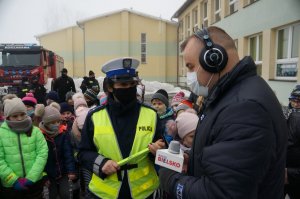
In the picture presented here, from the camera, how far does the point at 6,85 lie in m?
13.4

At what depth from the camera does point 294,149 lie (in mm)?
3213

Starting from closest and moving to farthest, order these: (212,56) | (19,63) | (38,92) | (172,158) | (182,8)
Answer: (212,56) < (172,158) < (38,92) < (19,63) < (182,8)

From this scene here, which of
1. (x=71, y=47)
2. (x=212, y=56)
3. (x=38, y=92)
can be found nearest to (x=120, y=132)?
(x=212, y=56)

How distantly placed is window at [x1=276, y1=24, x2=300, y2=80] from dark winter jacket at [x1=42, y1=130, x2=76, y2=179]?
722cm

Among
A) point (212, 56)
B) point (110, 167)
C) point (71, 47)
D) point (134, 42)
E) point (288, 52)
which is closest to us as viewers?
point (212, 56)

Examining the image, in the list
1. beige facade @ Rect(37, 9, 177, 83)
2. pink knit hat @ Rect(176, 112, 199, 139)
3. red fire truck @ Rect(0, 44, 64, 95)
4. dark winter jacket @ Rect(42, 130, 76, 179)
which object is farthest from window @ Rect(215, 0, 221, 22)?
pink knit hat @ Rect(176, 112, 199, 139)

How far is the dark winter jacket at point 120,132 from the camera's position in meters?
2.41

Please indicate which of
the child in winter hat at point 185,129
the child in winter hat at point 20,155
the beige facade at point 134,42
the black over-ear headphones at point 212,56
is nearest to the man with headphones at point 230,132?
the black over-ear headphones at point 212,56

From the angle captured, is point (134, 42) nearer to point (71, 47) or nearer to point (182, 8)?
point (182, 8)

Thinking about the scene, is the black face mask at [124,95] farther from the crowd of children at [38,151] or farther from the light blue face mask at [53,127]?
the light blue face mask at [53,127]

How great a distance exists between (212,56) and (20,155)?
2708 millimetres

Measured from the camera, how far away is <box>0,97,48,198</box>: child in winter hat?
3314 millimetres

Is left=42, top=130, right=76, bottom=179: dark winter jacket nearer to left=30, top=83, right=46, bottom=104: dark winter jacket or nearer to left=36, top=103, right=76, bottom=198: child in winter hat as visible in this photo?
left=36, top=103, right=76, bottom=198: child in winter hat

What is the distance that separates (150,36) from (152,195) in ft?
85.5
